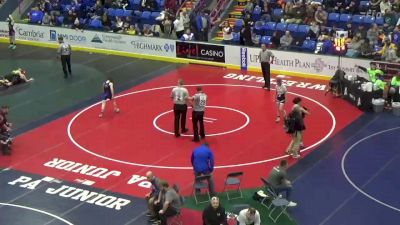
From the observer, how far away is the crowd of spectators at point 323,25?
30.8 meters

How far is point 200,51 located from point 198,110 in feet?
38.3

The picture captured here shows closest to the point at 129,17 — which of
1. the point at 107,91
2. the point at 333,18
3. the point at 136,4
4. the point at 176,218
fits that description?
the point at 136,4

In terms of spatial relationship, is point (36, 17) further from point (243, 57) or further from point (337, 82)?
point (337, 82)

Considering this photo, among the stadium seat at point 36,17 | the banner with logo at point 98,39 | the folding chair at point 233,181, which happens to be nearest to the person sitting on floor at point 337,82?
the banner with logo at point 98,39

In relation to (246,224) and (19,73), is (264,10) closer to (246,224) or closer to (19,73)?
(19,73)

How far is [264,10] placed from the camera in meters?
36.0

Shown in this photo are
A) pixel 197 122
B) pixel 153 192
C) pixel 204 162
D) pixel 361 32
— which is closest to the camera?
pixel 153 192

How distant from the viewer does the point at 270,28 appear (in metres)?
34.6

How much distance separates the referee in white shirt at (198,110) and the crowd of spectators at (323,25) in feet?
32.7

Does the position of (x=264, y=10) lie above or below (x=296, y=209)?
above

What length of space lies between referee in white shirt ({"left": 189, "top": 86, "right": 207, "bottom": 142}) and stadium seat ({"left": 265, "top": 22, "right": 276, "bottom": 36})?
39.8ft

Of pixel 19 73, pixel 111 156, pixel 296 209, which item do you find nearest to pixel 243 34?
pixel 19 73

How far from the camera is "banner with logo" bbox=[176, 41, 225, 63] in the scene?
110ft

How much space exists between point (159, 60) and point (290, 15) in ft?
22.5
